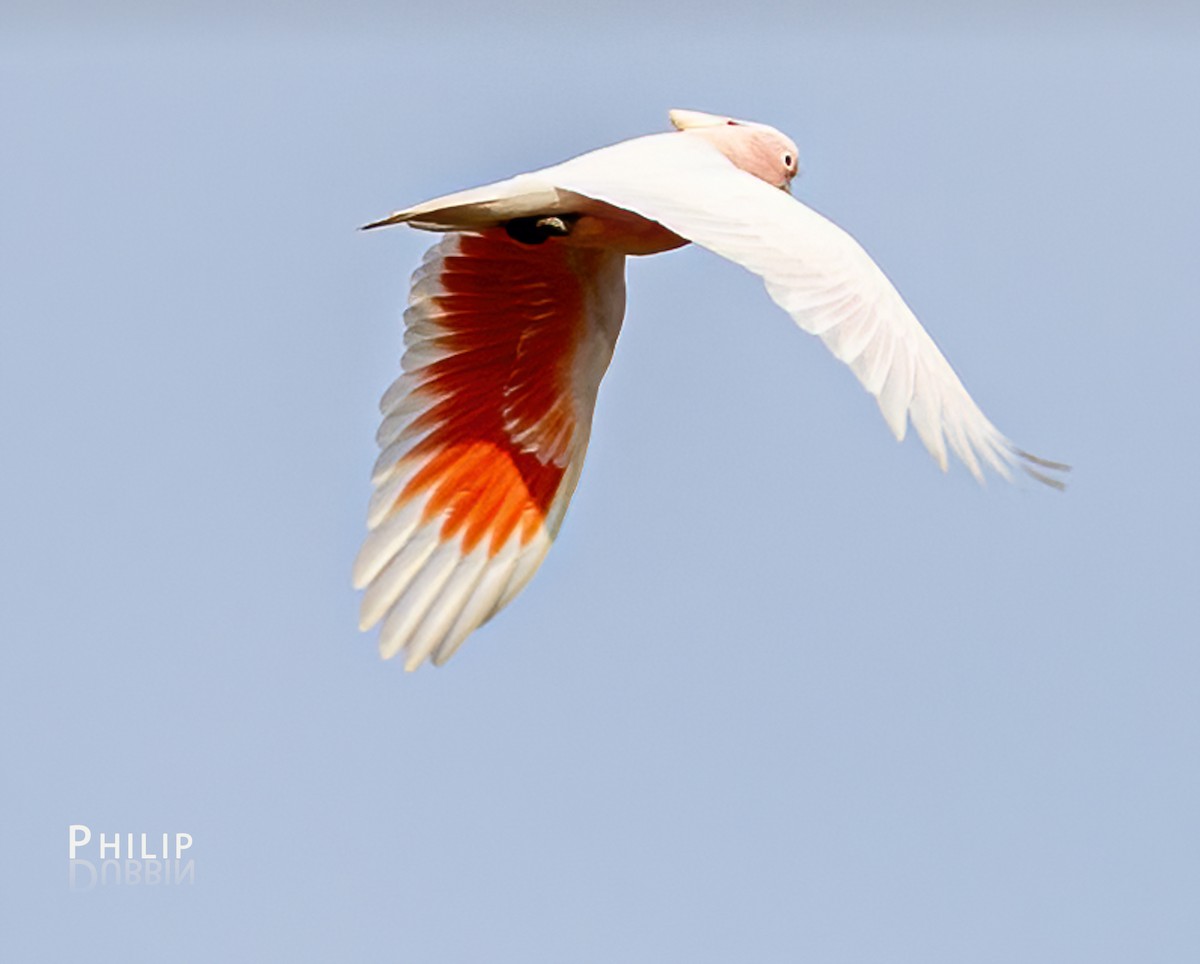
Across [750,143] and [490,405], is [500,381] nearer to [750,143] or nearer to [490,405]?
[490,405]

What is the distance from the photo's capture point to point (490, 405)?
5184 millimetres

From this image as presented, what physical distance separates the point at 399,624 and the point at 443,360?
23.9 inches

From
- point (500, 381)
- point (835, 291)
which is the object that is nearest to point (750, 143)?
point (500, 381)

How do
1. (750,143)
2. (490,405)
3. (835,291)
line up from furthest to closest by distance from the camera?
(490,405)
(750,143)
(835,291)

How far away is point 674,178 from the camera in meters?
4.33

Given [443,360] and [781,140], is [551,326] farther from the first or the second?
[781,140]

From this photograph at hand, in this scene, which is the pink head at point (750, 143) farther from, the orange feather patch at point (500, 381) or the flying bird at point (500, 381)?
the orange feather patch at point (500, 381)

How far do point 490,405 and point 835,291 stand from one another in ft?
4.55

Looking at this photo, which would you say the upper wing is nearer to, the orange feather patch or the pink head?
the pink head

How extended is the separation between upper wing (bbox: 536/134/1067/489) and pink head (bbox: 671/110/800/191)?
64 cm

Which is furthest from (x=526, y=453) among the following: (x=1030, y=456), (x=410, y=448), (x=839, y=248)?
(x=1030, y=456)

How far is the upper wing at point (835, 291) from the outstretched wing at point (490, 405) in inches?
31.5

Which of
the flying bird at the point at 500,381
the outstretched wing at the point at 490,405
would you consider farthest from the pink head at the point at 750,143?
the outstretched wing at the point at 490,405

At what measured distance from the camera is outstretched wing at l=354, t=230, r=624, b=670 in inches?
198
